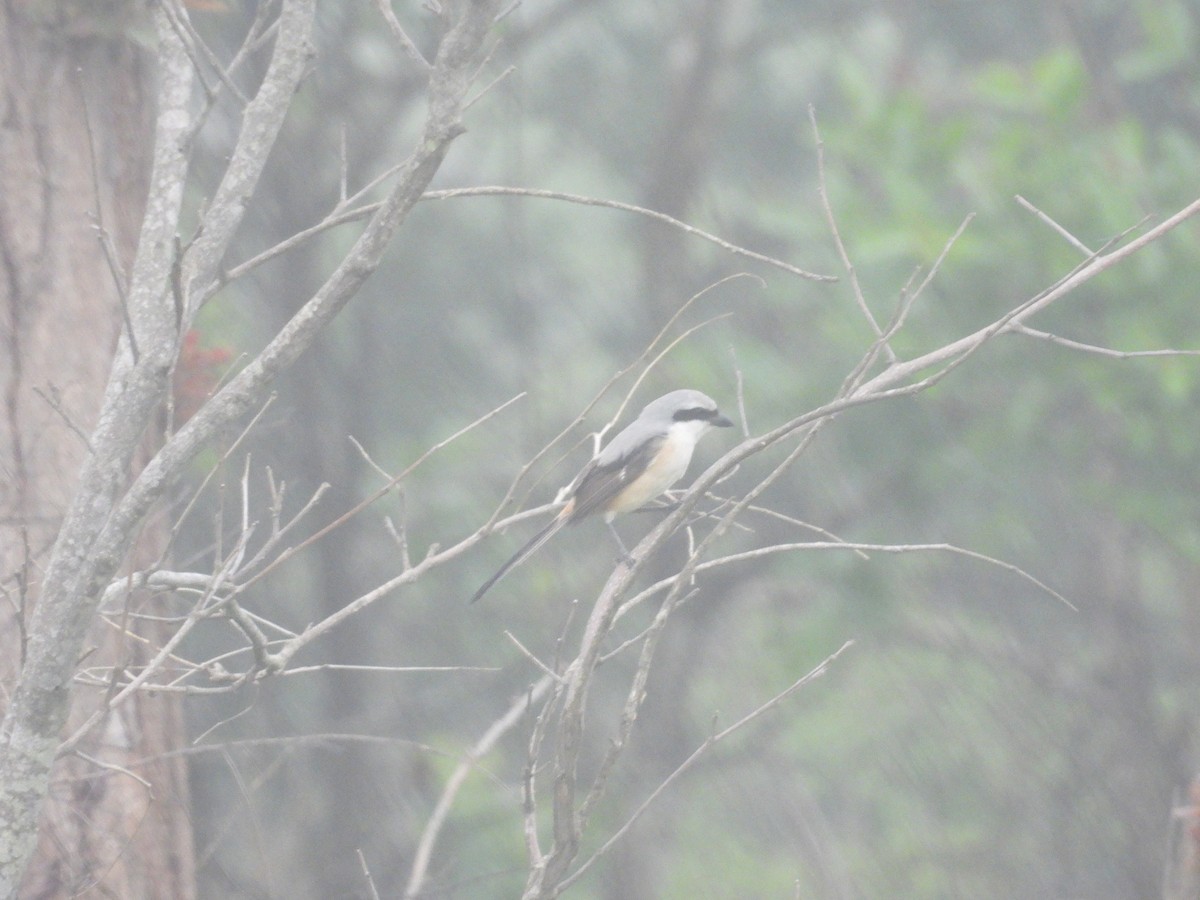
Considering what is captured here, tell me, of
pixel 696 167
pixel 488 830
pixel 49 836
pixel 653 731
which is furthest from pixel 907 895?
pixel 49 836

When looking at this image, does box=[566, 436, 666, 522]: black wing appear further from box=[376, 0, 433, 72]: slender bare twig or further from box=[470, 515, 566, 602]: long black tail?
box=[376, 0, 433, 72]: slender bare twig

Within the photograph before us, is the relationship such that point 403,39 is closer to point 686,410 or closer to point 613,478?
point 613,478

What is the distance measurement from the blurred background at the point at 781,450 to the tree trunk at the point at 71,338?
1809 mm

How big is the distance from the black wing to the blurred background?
5.84 ft

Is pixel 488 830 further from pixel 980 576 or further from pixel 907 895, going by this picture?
pixel 980 576

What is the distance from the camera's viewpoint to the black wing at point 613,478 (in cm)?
519

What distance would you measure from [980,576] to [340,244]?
576 cm

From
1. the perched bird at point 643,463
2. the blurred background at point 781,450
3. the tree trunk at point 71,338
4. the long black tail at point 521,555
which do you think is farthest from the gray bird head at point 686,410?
the tree trunk at point 71,338

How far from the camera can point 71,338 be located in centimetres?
417

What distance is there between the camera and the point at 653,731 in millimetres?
10477

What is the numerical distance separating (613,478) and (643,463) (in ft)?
0.41

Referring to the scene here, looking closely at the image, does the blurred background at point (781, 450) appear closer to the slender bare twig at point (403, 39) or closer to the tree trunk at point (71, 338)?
the tree trunk at point (71, 338)

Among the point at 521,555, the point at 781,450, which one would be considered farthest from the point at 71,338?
the point at 781,450

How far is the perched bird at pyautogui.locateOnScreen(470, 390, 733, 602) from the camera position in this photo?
5.19 m
